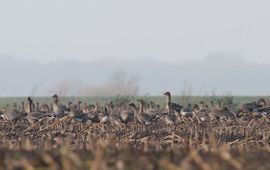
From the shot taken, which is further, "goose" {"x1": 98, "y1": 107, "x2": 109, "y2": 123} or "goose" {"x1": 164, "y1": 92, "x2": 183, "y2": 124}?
"goose" {"x1": 98, "y1": 107, "x2": 109, "y2": 123}

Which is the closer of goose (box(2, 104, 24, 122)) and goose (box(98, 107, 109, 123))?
goose (box(98, 107, 109, 123))

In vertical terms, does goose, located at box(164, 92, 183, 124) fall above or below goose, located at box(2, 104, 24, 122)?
above

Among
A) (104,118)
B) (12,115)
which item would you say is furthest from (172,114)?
(12,115)

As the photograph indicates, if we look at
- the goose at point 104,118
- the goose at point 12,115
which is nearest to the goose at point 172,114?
the goose at point 104,118

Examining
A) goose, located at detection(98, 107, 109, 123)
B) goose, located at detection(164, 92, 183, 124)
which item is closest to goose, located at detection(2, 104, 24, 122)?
goose, located at detection(98, 107, 109, 123)

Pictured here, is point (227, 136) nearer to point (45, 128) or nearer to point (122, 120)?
point (45, 128)

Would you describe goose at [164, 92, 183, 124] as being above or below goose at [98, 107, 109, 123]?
above

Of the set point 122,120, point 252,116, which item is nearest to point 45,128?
point 122,120

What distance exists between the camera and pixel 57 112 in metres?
47.4

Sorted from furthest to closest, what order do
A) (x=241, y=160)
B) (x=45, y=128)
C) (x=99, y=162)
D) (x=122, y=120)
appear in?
(x=122, y=120) → (x=45, y=128) → (x=241, y=160) → (x=99, y=162)

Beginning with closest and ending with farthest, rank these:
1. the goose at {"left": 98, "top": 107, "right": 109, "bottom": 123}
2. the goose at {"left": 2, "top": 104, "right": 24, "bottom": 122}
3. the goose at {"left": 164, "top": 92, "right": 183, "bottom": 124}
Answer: the goose at {"left": 164, "top": 92, "right": 183, "bottom": 124} < the goose at {"left": 98, "top": 107, "right": 109, "bottom": 123} < the goose at {"left": 2, "top": 104, "right": 24, "bottom": 122}

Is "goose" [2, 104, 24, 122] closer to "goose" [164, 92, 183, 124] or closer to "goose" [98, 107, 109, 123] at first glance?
"goose" [98, 107, 109, 123]

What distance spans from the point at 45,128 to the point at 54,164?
27812 mm

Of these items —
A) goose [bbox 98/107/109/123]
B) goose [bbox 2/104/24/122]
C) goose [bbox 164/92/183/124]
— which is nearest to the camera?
goose [bbox 164/92/183/124]
